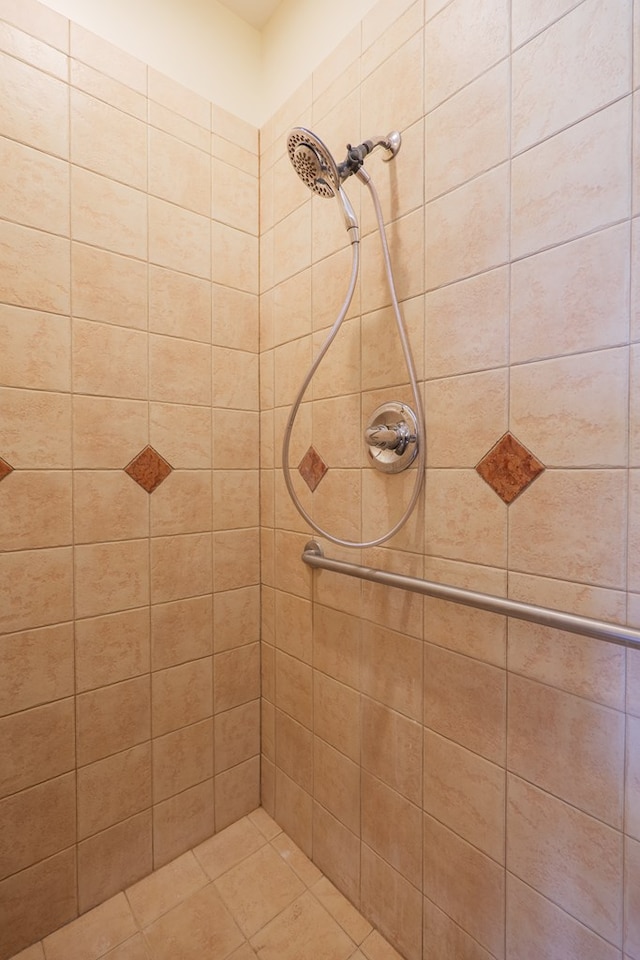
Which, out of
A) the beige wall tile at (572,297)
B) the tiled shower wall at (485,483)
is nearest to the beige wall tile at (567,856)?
the tiled shower wall at (485,483)

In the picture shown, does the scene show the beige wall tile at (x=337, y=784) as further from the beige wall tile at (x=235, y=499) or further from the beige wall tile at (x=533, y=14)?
the beige wall tile at (x=533, y=14)

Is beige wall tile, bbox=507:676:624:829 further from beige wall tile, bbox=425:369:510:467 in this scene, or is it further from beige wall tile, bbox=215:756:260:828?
beige wall tile, bbox=215:756:260:828

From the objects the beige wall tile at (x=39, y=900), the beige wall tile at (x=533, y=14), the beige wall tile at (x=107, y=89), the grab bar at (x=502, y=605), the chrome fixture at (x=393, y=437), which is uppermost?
the beige wall tile at (x=107, y=89)

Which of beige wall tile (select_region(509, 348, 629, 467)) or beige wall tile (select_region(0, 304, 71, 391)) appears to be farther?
beige wall tile (select_region(0, 304, 71, 391))

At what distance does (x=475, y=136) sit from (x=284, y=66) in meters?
0.82

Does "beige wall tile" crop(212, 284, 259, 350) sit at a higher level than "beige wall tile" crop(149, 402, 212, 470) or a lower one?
higher

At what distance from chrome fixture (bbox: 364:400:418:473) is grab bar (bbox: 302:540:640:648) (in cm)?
23

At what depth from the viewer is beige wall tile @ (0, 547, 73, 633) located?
3.08ft

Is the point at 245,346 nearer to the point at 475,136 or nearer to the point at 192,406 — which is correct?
the point at 192,406

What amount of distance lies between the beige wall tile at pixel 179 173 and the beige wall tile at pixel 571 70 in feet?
2.69

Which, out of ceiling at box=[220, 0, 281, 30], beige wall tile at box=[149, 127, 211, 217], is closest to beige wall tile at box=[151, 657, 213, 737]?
beige wall tile at box=[149, 127, 211, 217]

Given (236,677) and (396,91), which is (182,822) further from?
(396,91)

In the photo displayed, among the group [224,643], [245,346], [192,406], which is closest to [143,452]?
[192,406]

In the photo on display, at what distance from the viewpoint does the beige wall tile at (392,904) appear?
36.0 inches
